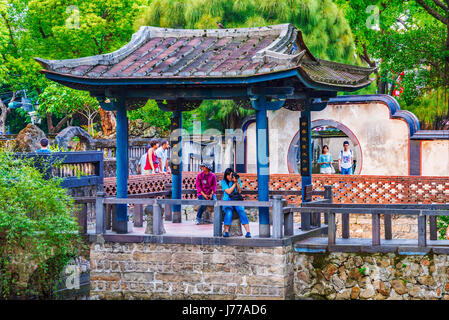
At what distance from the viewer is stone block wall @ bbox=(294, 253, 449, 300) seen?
41.8 ft

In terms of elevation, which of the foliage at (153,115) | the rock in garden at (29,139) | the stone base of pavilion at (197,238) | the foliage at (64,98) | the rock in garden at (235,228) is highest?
the foliage at (64,98)

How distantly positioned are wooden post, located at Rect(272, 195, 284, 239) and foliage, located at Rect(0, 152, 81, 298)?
3.52 m

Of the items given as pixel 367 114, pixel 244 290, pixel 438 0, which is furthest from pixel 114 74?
pixel 438 0

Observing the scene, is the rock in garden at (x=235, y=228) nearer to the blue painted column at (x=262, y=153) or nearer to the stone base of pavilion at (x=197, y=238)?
the stone base of pavilion at (x=197, y=238)

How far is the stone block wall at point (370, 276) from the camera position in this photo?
1274cm

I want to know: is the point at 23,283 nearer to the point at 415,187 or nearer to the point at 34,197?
the point at 34,197

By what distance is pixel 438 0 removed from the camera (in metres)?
29.1

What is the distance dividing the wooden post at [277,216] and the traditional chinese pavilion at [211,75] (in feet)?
0.89

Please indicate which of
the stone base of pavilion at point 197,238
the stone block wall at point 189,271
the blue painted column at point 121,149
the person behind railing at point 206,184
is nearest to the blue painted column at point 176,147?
the person behind railing at point 206,184

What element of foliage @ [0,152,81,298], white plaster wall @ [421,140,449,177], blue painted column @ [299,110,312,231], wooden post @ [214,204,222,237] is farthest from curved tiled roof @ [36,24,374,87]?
white plaster wall @ [421,140,449,177]

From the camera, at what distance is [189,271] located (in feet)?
43.9

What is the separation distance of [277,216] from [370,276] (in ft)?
6.37

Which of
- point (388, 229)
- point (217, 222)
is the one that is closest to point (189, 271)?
point (217, 222)
